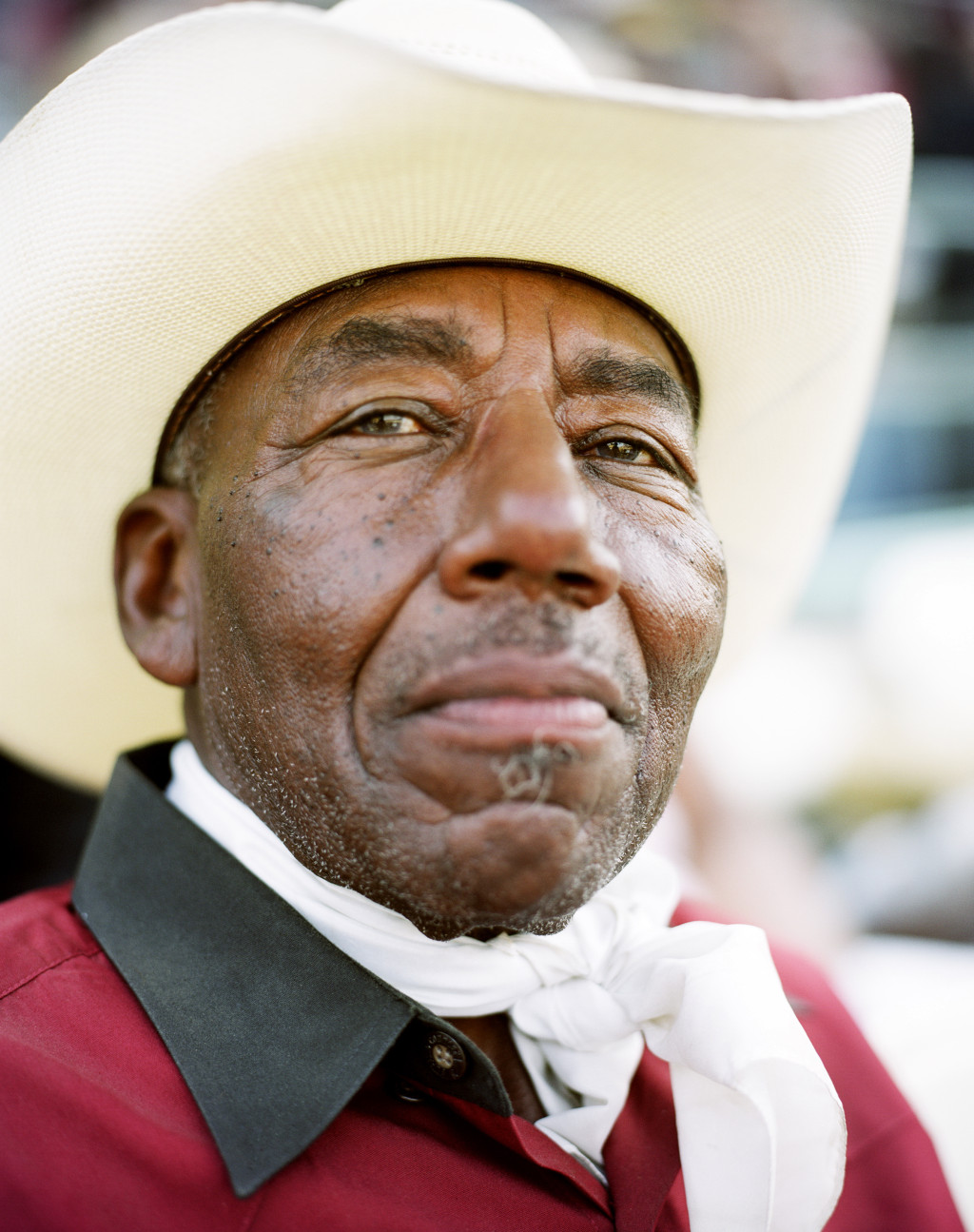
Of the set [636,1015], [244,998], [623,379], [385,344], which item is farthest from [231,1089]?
[623,379]

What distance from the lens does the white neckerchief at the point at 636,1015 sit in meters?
1.42

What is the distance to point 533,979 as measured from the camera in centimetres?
164

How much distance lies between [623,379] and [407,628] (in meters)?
0.60

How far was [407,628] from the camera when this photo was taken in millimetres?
1370

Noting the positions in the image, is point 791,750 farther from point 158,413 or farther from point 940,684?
point 158,413

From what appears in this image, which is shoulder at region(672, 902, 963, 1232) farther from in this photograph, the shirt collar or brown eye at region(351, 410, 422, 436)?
brown eye at region(351, 410, 422, 436)

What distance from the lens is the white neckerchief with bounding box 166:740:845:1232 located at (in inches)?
56.1

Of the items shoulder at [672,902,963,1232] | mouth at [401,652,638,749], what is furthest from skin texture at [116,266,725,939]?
shoulder at [672,902,963,1232]

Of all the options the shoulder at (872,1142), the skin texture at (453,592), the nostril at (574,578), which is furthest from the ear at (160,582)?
the shoulder at (872,1142)

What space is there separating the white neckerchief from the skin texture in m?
0.09

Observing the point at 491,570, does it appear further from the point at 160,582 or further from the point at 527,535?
the point at 160,582

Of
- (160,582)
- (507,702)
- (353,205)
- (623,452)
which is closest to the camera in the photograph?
(507,702)

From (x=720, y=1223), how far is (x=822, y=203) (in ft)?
5.12

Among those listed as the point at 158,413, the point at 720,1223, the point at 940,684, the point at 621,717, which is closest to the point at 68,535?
the point at 158,413
